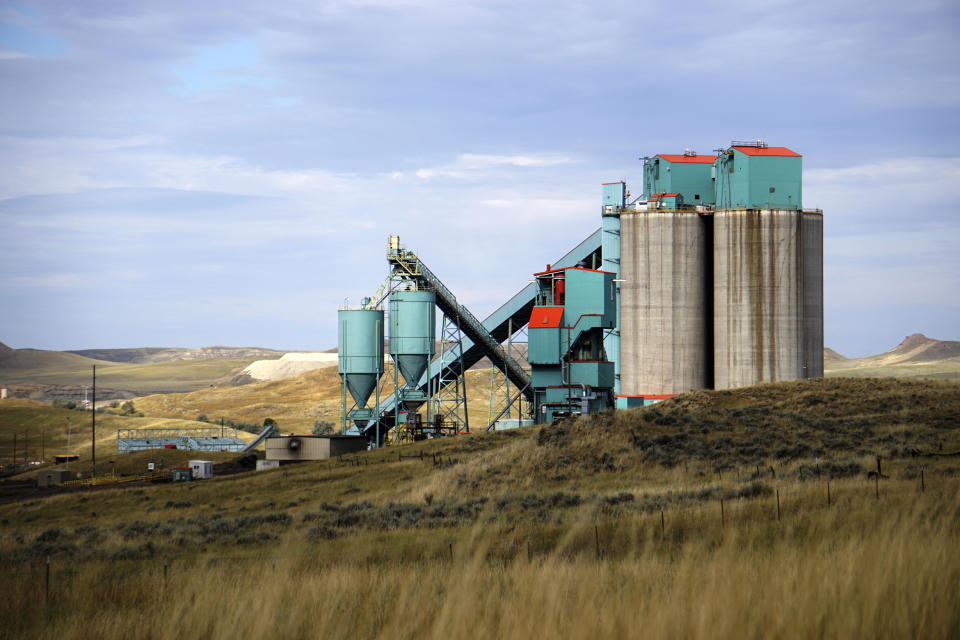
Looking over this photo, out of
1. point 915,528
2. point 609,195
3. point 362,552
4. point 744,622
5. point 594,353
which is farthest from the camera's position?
point 609,195

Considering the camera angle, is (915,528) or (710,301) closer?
(915,528)

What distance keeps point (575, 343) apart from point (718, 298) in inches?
486

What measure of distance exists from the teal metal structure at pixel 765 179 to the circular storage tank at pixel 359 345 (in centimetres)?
3208

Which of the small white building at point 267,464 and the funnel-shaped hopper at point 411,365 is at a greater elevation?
the funnel-shaped hopper at point 411,365

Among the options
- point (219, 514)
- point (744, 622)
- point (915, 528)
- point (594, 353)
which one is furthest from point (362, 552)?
point (594, 353)

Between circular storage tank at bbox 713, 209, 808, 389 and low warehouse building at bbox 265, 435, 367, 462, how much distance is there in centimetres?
3164

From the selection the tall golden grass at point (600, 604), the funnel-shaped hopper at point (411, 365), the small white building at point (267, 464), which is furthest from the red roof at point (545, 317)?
the tall golden grass at point (600, 604)

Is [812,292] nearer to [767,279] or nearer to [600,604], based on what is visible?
[767,279]

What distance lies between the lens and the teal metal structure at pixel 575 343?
2911 inches

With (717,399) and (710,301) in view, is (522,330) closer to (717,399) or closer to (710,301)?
(710,301)

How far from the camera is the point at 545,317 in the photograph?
246 feet

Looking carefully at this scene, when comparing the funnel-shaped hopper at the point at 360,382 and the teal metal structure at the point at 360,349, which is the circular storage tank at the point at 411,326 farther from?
the funnel-shaped hopper at the point at 360,382

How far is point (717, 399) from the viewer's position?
60.7 metres

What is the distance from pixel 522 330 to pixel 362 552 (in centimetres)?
6173
